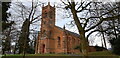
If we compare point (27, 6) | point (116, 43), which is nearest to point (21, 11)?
point (27, 6)

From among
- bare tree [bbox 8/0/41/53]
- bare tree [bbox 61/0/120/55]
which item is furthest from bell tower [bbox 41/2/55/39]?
bare tree [bbox 61/0/120/55]

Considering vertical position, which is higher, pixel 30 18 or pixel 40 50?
pixel 30 18

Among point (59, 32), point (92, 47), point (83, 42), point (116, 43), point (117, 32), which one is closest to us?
point (83, 42)

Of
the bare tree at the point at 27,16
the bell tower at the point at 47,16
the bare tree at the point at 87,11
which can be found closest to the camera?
the bare tree at the point at 87,11

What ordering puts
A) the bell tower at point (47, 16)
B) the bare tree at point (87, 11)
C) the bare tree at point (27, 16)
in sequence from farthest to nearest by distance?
the bell tower at point (47, 16), the bare tree at point (27, 16), the bare tree at point (87, 11)

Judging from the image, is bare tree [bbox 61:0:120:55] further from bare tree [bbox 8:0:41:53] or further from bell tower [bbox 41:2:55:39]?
bare tree [bbox 8:0:41:53]

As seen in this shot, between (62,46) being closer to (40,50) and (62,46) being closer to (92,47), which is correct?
(40,50)

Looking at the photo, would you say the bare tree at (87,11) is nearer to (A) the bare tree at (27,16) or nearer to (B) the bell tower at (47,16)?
(B) the bell tower at (47,16)

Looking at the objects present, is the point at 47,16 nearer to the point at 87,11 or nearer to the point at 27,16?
the point at 27,16

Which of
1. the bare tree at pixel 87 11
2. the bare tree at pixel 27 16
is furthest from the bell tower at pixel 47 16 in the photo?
the bare tree at pixel 87 11

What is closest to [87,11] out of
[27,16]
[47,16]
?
[27,16]

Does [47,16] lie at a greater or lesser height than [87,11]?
greater

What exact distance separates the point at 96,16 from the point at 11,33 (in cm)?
Result: 333

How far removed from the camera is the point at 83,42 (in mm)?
3871
